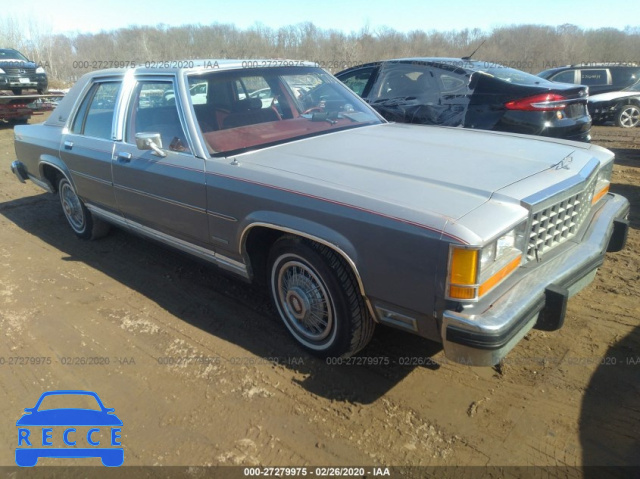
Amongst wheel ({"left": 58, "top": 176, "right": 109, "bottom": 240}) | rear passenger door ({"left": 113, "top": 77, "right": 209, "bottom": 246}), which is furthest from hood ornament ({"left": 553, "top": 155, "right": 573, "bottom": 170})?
wheel ({"left": 58, "top": 176, "right": 109, "bottom": 240})

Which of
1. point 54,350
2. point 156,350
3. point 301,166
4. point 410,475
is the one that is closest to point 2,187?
point 54,350

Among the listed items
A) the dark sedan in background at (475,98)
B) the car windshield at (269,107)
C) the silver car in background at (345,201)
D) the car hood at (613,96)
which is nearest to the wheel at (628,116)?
the car hood at (613,96)

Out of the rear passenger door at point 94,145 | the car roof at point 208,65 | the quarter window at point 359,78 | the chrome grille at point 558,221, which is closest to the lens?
the chrome grille at point 558,221

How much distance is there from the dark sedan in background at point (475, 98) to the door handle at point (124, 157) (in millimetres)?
3509

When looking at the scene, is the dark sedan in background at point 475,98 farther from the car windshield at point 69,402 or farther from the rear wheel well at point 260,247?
the car windshield at point 69,402

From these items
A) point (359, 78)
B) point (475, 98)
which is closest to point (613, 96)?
point (475, 98)

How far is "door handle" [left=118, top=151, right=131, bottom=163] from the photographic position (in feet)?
12.5

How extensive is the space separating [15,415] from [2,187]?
6239 millimetres

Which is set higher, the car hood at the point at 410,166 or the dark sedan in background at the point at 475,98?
the dark sedan in background at the point at 475,98

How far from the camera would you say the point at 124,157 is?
3830 mm

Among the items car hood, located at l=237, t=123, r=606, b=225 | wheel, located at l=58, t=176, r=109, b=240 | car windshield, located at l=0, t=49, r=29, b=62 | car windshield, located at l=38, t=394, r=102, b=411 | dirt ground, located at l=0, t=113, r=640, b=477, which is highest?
car windshield, located at l=0, t=49, r=29, b=62

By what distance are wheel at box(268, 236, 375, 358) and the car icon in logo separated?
1.19 m

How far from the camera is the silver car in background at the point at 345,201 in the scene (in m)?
2.22

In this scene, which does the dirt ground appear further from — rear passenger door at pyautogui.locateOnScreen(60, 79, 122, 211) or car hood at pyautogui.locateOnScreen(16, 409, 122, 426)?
rear passenger door at pyautogui.locateOnScreen(60, 79, 122, 211)
